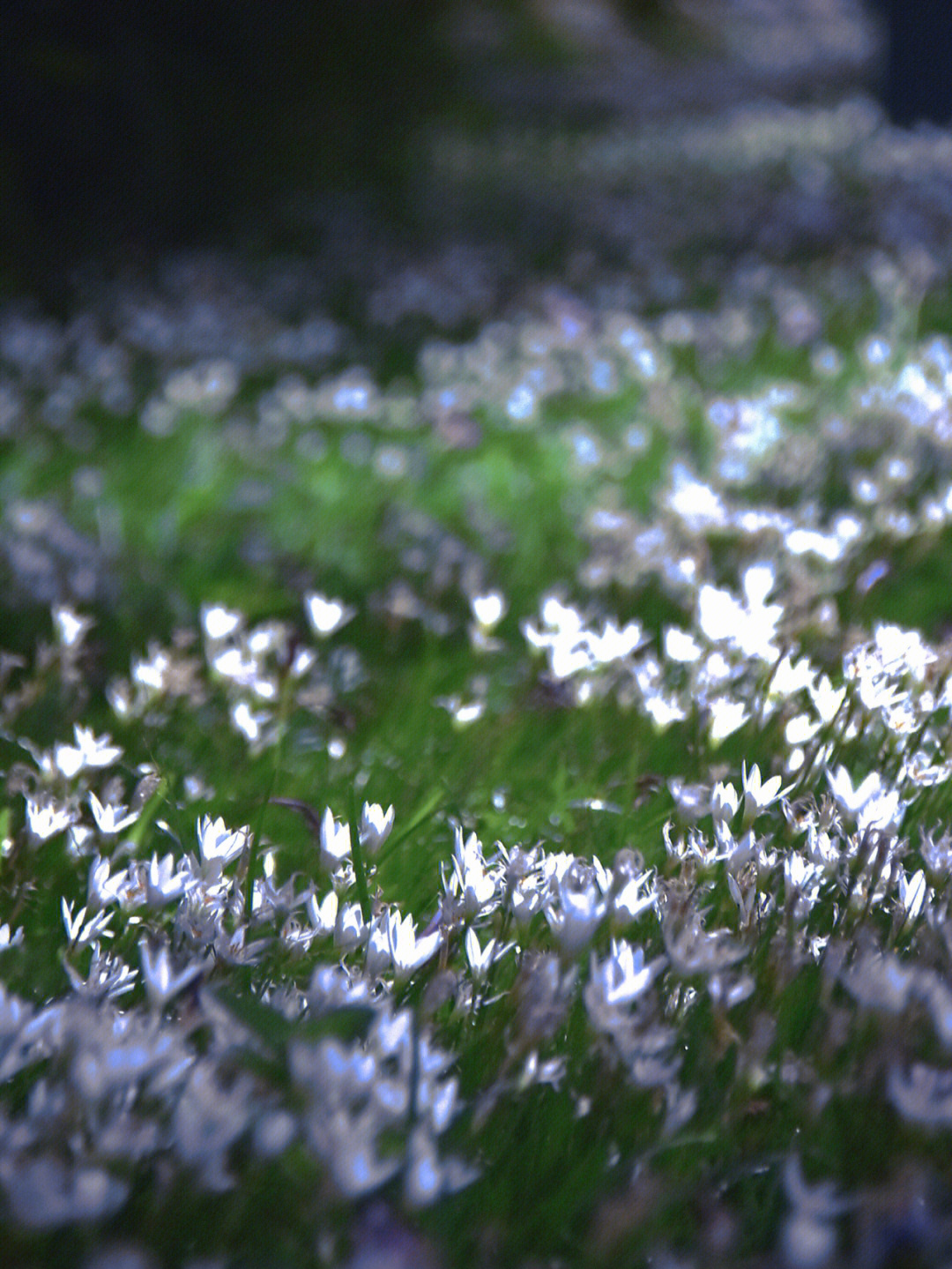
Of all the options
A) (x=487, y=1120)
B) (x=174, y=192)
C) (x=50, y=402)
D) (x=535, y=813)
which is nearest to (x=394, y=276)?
(x=174, y=192)

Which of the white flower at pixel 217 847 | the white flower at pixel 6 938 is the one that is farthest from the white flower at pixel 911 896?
the white flower at pixel 6 938

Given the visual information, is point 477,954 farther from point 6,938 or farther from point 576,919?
point 6,938

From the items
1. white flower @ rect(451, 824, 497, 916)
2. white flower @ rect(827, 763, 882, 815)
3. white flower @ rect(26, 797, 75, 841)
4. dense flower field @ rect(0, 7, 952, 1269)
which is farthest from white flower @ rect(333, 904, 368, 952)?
white flower @ rect(827, 763, 882, 815)

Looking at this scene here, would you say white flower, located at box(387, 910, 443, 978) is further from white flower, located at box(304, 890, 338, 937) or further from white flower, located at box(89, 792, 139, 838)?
white flower, located at box(89, 792, 139, 838)

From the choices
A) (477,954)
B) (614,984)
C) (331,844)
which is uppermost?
(331,844)

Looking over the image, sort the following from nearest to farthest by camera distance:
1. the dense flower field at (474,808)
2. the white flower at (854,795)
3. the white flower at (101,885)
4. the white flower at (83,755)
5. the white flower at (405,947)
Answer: the dense flower field at (474,808) < the white flower at (405,947) < the white flower at (101,885) < the white flower at (854,795) < the white flower at (83,755)

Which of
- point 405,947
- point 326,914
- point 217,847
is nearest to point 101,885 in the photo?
point 217,847

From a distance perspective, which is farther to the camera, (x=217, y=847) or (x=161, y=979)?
(x=217, y=847)

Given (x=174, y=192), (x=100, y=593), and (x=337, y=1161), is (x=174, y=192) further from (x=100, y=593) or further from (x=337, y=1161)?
(x=337, y=1161)

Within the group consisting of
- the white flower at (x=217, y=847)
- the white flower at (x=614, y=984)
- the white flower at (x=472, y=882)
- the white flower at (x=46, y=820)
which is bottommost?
the white flower at (x=614, y=984)

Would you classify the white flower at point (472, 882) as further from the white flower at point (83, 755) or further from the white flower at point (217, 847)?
the white flower at point (83, 755)
